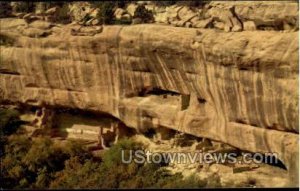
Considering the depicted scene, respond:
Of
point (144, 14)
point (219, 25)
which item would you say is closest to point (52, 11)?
point (144, 14)

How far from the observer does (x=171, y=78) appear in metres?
12.8

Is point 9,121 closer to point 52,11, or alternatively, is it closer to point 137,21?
point 52,11

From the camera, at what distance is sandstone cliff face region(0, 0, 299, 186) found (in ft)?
34.6

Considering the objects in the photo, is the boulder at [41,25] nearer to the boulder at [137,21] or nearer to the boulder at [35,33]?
the boulder at [35,33]

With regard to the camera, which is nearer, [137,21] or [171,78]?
[171,78]

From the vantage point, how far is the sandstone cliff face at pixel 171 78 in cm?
1053

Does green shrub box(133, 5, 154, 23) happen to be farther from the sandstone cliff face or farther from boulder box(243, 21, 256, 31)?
boulder box(243, 21, 256, 31)

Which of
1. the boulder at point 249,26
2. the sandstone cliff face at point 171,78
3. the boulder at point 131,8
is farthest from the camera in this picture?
the boulder at point 131,8

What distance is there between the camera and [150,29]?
1286 cm

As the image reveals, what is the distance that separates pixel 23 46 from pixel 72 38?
4.96 feet

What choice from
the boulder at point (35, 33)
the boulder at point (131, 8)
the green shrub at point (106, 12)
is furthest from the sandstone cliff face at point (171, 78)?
the boulder at point (131, 8)

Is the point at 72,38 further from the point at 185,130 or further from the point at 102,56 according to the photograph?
the point at 185,130

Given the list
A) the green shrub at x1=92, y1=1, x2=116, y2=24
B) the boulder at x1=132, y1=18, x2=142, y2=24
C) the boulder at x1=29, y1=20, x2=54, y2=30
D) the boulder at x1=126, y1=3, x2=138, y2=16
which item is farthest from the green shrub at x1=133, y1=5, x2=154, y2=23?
the boulder at x1=29, y1=20, x2=54, y2=30

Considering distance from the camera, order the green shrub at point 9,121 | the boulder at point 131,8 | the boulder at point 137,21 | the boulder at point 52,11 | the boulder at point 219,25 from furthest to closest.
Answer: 1. the boulder at point 52,11
2. the green shrub at point 9,121
3. the boulder at point 131,8
4. the boulder at point 137,21
5. the boulder at point 219,25
